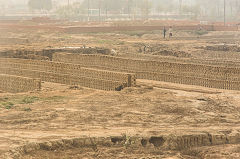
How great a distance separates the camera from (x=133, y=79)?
1950 centimetres

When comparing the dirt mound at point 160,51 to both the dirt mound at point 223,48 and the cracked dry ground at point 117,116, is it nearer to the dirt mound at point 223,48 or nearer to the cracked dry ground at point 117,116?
the dirt mound at point 223,48

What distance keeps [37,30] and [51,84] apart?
28012mm

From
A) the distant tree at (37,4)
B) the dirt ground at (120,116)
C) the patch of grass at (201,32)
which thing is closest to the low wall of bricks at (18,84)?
the dirt ground at (120,116)

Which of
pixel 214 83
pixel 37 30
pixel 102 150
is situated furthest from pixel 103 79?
pixel 37 30

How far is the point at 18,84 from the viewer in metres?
19.9

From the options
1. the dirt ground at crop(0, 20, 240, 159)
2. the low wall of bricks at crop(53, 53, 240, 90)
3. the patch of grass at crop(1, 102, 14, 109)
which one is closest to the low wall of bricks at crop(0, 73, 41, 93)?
the dirt ground at crop(0, 20, 240, 159)

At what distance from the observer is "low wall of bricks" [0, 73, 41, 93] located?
19.2 meters

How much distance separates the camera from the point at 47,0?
12025cm

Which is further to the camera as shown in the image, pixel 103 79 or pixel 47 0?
pixel 47 0

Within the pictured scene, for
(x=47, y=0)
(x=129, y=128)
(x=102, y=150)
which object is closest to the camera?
(x=102, y=150)

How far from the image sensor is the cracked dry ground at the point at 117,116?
11586 millimetres

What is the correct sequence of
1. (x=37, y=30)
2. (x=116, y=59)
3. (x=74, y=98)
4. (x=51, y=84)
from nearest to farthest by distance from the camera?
(x=74, y=98) → (x=51, y=84) → (x=116, y=59) → (x=37, y=30)

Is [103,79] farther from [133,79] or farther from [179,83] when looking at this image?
[179,83]

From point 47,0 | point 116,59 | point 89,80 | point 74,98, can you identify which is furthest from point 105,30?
point 47,0
